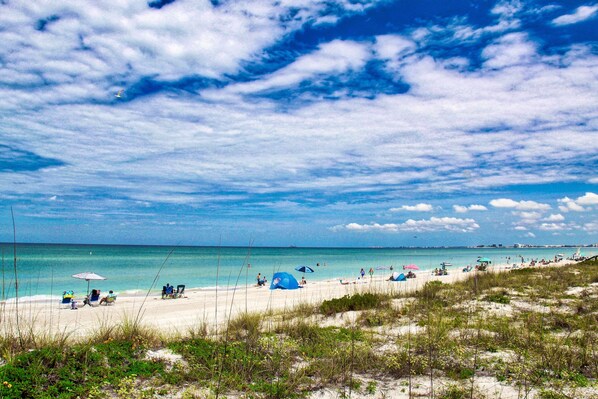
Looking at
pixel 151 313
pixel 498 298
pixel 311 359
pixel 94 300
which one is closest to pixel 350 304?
pixel 498 298

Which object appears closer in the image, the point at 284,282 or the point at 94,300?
the point at 94,300

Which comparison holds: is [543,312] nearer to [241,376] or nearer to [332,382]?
[332,382]

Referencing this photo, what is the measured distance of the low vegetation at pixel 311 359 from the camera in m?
5.16

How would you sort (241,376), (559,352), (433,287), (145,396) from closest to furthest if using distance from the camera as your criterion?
1. (145,396)
2. (241,376)
3. (559,352)
4. (433,287)

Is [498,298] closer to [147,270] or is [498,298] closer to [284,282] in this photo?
[284,282]

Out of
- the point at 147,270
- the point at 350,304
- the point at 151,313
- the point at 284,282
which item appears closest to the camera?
the point at 350,304

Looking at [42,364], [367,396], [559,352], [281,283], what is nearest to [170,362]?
[42,364]

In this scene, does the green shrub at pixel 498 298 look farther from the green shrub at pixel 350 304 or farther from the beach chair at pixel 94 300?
the beach chair at pixel 94 300

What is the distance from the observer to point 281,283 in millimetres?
25188

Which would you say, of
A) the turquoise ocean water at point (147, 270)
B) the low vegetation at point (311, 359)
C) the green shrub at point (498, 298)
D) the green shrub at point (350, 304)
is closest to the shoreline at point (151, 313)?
the low vegetation at point (311, 359)

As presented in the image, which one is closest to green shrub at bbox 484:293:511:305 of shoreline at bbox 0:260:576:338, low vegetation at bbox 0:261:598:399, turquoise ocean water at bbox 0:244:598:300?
low vegetation at bbox 0:261:598:399

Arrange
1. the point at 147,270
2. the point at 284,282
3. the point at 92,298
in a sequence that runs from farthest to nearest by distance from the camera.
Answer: the point at 147,270
the point at 284,282
the point at 92,298

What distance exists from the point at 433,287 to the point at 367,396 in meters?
9.44

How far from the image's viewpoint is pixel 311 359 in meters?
6.43
